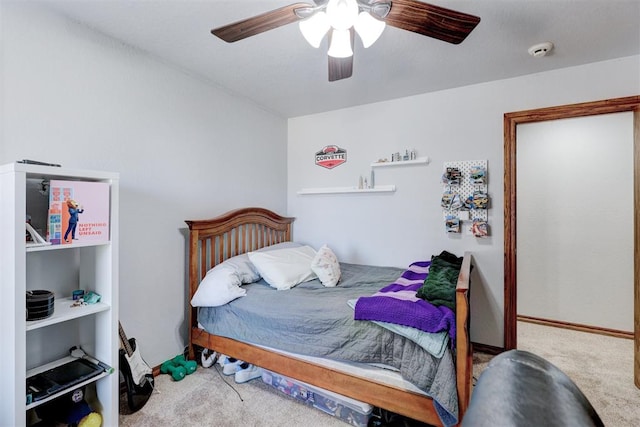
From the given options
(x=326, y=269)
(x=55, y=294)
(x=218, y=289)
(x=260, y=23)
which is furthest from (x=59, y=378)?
(x=260, y=23)

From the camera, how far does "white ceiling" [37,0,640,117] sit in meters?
1.73

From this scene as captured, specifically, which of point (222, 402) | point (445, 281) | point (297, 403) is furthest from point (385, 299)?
point (222, 402)

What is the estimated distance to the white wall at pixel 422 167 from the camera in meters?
2.54

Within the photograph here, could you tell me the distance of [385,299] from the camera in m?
1.71

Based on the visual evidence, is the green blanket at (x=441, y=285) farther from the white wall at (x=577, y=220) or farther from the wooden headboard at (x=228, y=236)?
the white wall at (x=577, y=220)

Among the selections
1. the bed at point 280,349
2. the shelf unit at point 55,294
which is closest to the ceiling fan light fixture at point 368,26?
the bed at point 280,349

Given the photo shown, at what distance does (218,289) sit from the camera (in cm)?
223

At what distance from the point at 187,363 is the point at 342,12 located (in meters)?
2.50

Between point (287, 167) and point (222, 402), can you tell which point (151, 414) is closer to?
point (222, 402)

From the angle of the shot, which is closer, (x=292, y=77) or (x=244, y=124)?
(x=292, y=77)

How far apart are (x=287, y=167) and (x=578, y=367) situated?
3.34 meters

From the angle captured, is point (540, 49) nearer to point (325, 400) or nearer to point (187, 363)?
point (325, 400)

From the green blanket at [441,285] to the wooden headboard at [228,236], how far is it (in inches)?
66.7

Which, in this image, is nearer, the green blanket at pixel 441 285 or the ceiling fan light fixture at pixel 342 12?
the ceiling fan light fixture at pixel 342 12
